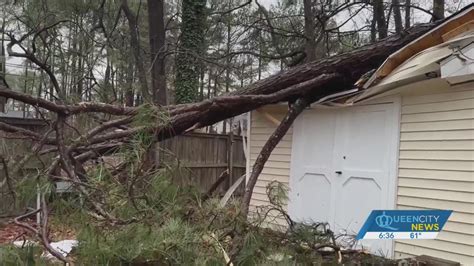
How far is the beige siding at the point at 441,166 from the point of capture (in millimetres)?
4527

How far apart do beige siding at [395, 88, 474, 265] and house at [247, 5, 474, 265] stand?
0.03 feet

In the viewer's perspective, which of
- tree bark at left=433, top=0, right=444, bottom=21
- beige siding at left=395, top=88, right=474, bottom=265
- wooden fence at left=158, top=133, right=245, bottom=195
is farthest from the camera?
tree bark at left=433, top=0, right=444, bottom=21

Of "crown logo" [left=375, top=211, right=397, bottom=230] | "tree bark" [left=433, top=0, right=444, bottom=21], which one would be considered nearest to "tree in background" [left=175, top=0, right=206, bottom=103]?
"tree bark" [left=433, top=0, right=444, bottom=21]

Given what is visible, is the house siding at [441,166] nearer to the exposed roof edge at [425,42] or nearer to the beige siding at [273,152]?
the exposed roof edge at [425,42]

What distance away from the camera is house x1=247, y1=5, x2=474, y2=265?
179 inches

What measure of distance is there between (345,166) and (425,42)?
1.82 meters

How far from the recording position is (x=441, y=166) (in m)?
4.79

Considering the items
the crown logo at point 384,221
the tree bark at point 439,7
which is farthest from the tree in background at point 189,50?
the crown logo at point 384,221

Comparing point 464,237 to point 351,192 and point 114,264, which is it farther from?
point 114,264

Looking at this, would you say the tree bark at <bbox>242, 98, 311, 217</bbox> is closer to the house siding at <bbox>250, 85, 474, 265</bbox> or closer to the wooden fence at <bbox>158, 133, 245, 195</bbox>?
the house siding at <bbox>250, 85, 474, 265</bbox>

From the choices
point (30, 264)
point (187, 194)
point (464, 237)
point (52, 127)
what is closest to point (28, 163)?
point (52, 127)

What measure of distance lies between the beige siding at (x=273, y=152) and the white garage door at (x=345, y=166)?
21 cm

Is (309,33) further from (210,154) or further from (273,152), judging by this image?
(273,152)

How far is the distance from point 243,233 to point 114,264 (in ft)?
3.38
